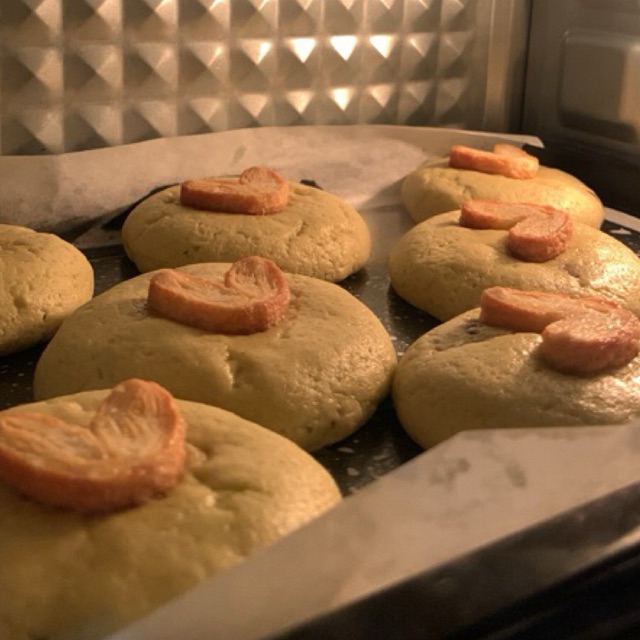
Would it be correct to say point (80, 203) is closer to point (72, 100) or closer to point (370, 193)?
point (72, 100)

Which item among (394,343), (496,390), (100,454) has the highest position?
(100,454)

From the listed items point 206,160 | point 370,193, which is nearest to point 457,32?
point 370,193

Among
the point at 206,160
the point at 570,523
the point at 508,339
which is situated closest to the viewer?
the point at 570,523

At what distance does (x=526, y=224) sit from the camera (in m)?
1.75

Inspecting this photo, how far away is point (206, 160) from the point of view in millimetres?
2129

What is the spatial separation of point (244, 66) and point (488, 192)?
1.96ft

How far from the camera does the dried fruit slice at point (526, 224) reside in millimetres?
1687

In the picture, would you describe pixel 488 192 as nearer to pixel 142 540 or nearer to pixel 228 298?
pixel 228 298

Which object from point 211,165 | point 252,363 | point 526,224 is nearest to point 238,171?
point 211,165

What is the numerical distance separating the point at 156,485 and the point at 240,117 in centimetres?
142

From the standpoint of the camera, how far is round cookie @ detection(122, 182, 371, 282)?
1.78 meters

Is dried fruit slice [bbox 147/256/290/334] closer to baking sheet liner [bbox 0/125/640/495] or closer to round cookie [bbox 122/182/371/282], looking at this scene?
baking sheet liner [bbox 0/125/640/495]

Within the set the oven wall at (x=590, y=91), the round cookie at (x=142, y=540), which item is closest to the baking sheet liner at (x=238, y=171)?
the oven wall at (x=590, y=91)

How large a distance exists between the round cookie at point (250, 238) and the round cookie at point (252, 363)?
12.8 inches
